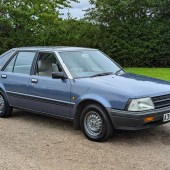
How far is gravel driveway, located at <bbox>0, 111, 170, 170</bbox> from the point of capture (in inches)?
207

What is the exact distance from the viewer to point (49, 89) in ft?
23.0

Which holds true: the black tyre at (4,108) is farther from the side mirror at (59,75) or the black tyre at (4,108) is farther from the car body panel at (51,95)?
the side mirror at (59,75)

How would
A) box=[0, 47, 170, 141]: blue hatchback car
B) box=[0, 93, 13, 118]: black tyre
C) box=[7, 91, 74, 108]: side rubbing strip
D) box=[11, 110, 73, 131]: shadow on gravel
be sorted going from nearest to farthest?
box=[0, 47, 170, 141]: blue hatchback car
box=[7, 91, 74, 108]: side rubbing strip
box=[11, 110, 73, 131]: shadow on gravel
box=[0, 93, 13, 118]: black tyre

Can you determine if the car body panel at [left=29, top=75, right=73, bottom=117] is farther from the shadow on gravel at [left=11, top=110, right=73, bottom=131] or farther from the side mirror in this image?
the shadow on gravel at [left=11, top=110, right=73, bottom=131]

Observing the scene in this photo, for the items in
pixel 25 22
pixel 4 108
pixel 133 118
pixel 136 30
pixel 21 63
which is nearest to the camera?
pixel 133 118

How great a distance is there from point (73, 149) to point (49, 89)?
147 cm

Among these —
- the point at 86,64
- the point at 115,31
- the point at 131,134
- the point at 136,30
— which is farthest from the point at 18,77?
the point at 136,30

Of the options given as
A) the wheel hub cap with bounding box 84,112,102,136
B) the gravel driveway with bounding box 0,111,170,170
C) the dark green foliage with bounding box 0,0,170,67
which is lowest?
the gravel driveway with bounding box 0,111,170,170

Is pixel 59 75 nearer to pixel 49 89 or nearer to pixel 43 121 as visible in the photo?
pixel 49 89

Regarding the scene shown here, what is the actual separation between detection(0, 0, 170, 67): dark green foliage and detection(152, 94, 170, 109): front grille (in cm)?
1427

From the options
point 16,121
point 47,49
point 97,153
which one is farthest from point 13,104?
point 97,153

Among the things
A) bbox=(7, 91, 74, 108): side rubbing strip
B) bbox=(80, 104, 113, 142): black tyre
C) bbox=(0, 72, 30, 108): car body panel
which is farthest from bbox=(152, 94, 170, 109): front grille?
bbox=(0, 72, 30, 108): car body panel

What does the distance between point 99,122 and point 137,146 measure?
74cm

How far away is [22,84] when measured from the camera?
7.62 m
